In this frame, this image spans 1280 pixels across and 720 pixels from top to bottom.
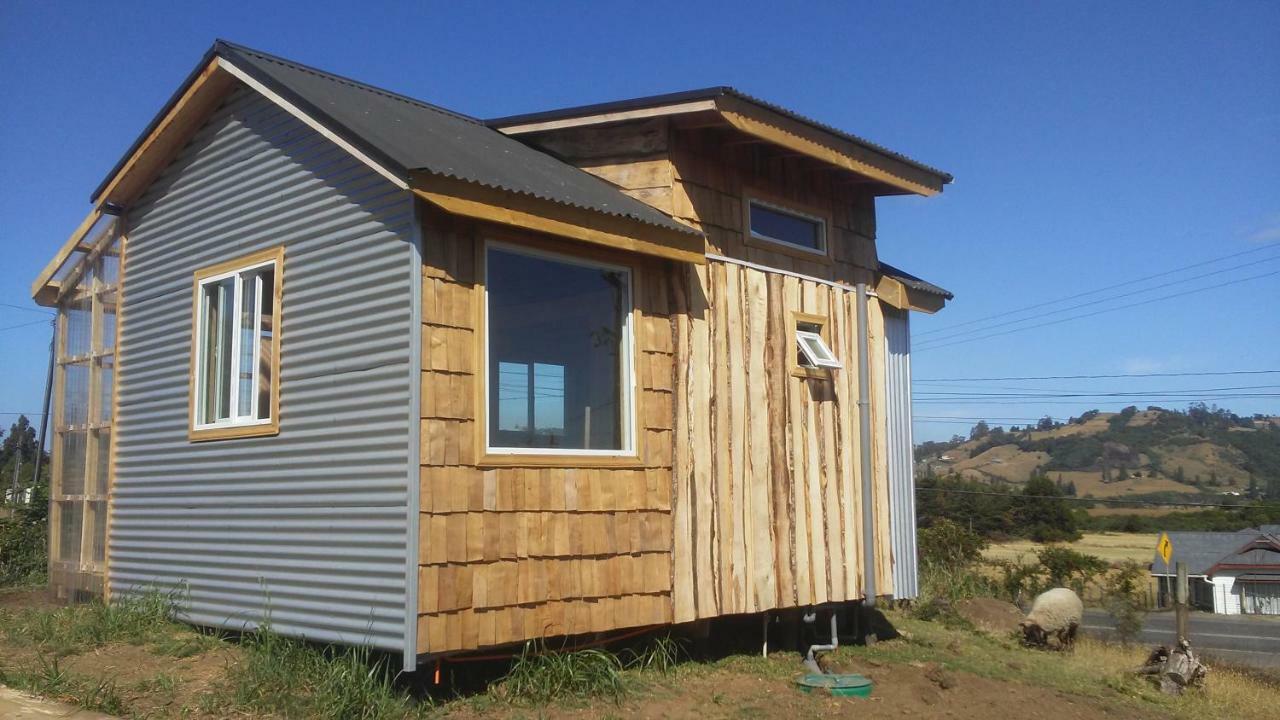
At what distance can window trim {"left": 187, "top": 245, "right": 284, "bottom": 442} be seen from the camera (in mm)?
8047

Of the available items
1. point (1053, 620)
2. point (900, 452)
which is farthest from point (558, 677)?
point (1053, 620)

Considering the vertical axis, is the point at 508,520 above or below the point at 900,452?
below

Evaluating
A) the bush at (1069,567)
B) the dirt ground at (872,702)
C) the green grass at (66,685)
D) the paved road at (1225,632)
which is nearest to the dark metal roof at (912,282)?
the dirt ground at (872,702)

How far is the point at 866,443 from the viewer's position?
10.6 meters

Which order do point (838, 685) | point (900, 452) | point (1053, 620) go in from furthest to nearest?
point (1053, 620) → point (900, 452) → point (838, 685)

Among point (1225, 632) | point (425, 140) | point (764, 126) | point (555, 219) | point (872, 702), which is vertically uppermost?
point (764, 126)

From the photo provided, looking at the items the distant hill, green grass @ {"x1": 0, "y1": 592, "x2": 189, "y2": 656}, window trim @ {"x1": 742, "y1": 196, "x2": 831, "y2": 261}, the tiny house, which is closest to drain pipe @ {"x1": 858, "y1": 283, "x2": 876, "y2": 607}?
the tiny house

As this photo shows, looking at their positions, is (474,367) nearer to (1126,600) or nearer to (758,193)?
(758,193)

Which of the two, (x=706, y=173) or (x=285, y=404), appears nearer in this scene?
(x=285, y=404)

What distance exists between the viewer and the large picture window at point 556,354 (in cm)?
762

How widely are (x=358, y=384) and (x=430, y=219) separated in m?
1.22

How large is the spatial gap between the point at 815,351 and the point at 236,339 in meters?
5.06

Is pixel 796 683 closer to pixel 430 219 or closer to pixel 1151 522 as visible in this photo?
pixel 430 219

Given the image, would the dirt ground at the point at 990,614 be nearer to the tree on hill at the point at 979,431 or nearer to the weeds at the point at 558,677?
the weeds at the point at 558,677
